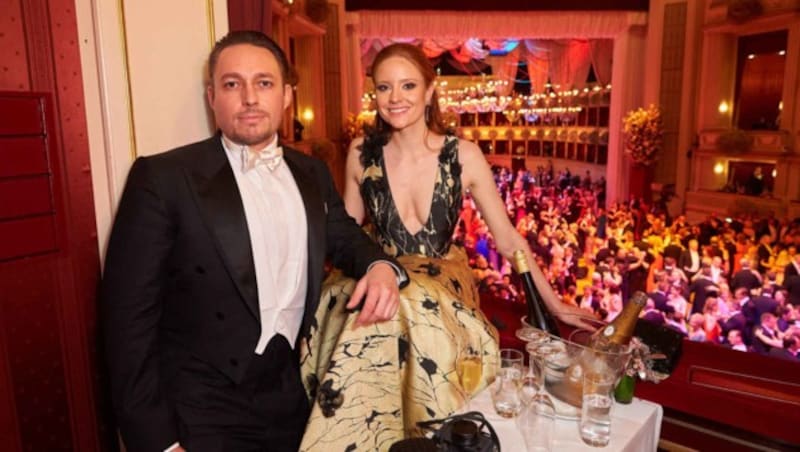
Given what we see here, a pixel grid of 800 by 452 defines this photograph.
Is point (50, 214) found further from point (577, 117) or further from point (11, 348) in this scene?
point (577, 117)

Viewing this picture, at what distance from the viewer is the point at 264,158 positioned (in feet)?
5.45

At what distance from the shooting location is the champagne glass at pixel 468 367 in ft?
5.49

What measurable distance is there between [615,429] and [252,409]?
38.7 inches

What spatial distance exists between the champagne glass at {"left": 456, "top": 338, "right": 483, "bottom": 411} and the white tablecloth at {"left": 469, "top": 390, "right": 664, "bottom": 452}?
51mm

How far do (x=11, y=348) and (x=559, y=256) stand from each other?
6.41m

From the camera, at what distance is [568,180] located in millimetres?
16922

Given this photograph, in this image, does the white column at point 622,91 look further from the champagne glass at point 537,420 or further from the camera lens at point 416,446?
the camera lens at point 416,446

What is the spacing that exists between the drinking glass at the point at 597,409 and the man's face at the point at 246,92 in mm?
1083

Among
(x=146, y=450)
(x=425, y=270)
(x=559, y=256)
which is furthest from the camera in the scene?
(x=559, y=256)

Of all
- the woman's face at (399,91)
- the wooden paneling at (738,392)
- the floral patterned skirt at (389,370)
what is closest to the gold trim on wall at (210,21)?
the woman's face at (399,91)

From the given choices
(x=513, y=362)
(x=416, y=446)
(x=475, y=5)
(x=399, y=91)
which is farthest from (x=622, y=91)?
(x=416, y=446)

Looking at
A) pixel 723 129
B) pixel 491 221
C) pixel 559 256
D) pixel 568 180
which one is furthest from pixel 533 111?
pixel 491 221

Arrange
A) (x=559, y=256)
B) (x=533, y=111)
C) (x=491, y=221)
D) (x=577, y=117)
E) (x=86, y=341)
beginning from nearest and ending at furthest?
1. (x=86, y=341)
2. (x=491, y=221)
3. (x=559, y=256)
4. (x=577, y=117)
5. (x=533, y=111)

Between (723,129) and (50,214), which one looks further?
(723,129)
